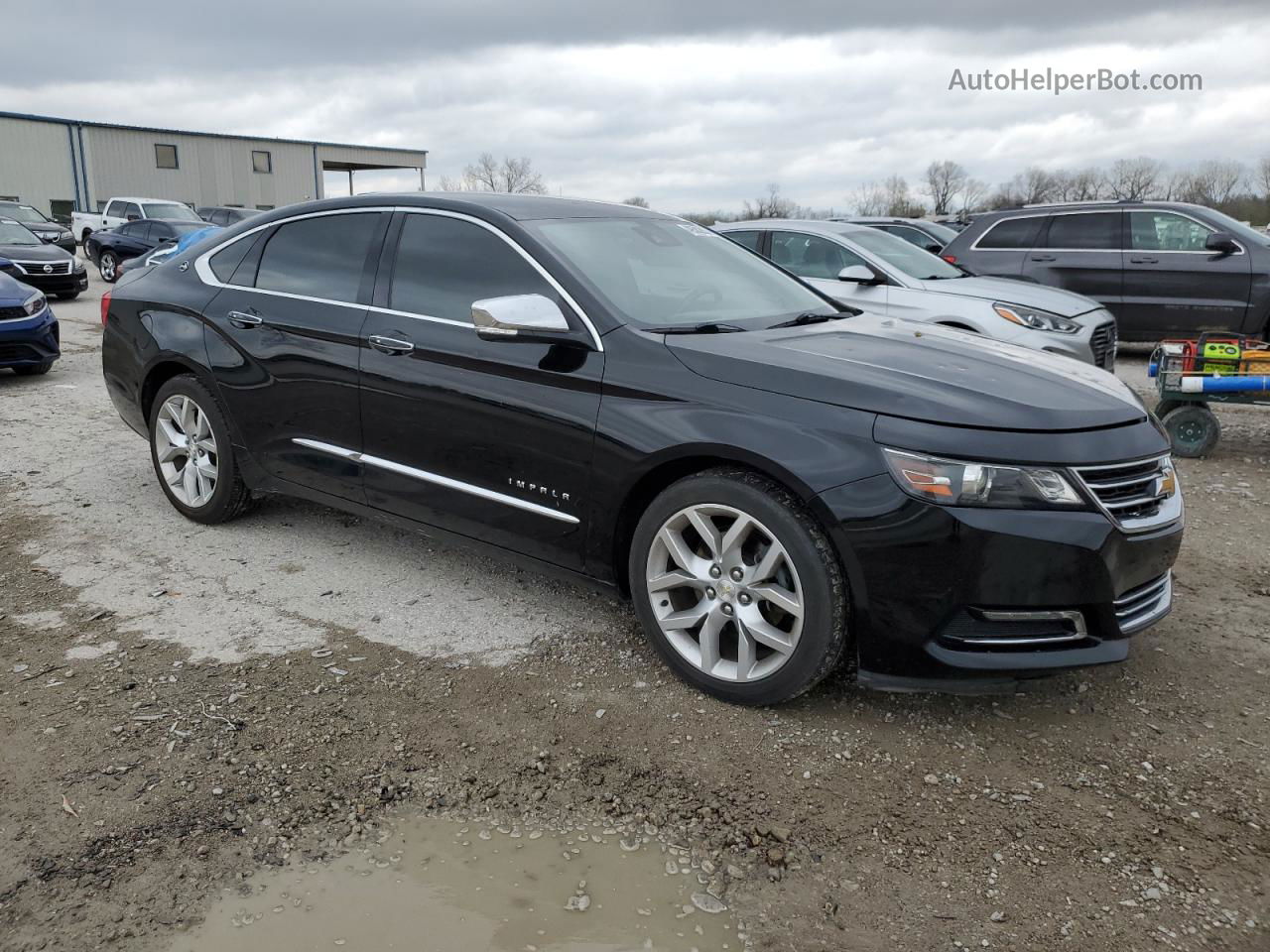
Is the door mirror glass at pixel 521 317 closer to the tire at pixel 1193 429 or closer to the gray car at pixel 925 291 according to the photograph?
Result: the gray car at pixel 925 291

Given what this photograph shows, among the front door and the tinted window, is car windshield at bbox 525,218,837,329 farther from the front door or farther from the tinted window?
the tinted window

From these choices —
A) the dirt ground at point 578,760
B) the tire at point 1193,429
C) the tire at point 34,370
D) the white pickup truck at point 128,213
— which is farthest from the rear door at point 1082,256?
the white pickup truck at point 128,213

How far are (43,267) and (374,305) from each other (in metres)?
14.8

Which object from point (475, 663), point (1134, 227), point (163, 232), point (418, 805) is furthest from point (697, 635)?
point (163, 232)

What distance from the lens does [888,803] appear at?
281 cm

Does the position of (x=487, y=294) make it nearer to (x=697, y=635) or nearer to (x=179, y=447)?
(x=697, y=635)

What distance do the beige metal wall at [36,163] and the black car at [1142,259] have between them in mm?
43836

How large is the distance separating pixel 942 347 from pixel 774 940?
2178 millimetres

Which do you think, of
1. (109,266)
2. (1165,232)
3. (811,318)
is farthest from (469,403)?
(109,266)

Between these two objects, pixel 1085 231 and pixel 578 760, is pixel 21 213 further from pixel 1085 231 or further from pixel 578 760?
pixel 578 760

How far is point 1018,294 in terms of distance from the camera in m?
8.25

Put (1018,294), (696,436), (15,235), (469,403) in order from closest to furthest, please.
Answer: (696,436) → (469,403) → (1018,294) → (15,235)

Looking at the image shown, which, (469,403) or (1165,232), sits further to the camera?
(1165,232)

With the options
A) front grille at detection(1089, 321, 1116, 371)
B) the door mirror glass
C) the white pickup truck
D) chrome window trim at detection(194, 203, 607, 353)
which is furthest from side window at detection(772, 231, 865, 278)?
the white pickup truck
